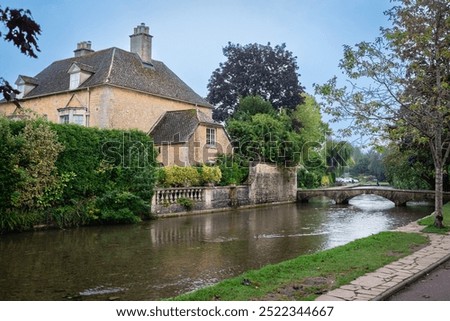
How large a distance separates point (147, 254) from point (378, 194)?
28.5 metres

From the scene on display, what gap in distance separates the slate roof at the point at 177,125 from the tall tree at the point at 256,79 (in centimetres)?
1902

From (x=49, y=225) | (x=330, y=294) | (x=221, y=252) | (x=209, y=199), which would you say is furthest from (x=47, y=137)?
(x=330, y=294)

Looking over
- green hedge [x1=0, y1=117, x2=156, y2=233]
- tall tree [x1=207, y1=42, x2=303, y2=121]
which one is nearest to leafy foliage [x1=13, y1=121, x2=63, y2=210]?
green hedge [x1=0, y1=117, x2=156, y2=233]

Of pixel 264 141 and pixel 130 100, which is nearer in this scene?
pixel 130 100

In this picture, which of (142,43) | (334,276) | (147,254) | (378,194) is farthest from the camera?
(378,194)

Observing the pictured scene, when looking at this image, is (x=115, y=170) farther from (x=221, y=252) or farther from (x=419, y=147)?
(x=419, y=147)

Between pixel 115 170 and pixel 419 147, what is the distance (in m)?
16.5

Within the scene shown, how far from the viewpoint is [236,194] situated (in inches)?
1262

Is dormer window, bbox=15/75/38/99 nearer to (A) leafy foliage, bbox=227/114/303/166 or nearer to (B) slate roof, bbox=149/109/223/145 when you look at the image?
(B) slate roof, bbox=149/109/223/145

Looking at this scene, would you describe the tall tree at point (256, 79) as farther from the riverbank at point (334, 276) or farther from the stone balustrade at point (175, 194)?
the riverbank at point (334, 276)

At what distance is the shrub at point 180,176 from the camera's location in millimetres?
26266

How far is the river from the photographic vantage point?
9250 mm

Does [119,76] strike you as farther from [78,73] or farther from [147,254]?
[147,254]

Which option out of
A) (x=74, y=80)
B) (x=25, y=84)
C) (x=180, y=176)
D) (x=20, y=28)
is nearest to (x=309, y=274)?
(x=20, y=28)
